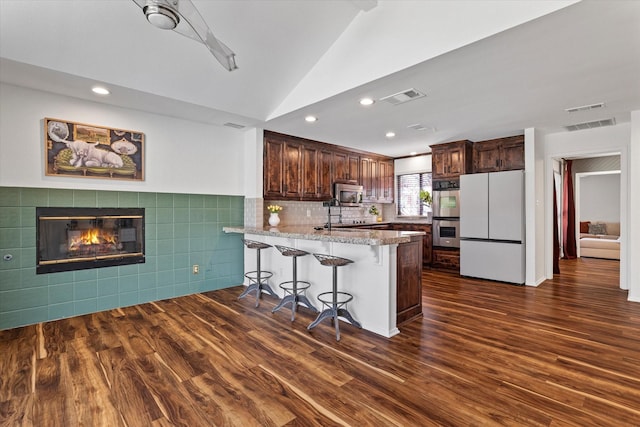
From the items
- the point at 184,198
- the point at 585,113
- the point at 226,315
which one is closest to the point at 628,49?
the point at 585,113

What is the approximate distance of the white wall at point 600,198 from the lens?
8.53m

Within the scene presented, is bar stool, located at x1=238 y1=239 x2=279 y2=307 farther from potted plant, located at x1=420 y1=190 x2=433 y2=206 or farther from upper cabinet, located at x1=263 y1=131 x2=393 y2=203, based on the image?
potted plant, located at x1=420 y1=190 x2=433 y2=206

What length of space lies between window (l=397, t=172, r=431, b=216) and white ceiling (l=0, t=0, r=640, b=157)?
304 centimetres

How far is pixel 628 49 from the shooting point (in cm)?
254

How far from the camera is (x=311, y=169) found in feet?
19.1

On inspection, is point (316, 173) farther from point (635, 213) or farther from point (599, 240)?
point (599, 240)

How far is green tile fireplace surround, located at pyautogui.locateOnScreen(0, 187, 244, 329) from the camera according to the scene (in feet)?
10.9

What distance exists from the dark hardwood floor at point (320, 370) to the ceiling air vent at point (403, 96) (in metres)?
2.47

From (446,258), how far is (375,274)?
3.47 m

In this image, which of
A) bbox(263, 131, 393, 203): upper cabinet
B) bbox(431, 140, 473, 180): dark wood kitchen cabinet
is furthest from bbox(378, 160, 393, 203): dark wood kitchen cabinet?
bbox(431, 140, 473, 180): dark wood kitchen cabinet

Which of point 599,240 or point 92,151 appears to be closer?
point 92,151

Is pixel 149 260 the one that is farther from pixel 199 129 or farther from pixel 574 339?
pixel 574 339

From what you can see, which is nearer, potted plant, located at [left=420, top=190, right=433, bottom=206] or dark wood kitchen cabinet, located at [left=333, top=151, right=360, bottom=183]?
dark wood kitchen cabinet, located at [left=333, top=151, right=360, bottom=183]

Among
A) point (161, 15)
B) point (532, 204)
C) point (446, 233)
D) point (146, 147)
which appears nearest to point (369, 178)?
point (446, 233)
